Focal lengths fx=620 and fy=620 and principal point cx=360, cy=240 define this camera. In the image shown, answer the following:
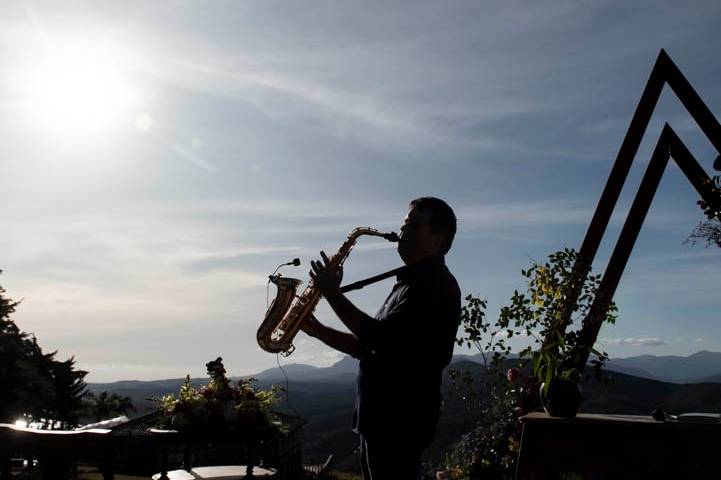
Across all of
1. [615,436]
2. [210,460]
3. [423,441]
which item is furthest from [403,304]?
[210,460]

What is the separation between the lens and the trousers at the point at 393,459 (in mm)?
3277

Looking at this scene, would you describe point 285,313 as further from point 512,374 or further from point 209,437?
point 512,374

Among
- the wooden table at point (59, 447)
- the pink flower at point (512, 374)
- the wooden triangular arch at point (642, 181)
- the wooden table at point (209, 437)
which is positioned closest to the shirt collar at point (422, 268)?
the wooden table at point (59, 447)

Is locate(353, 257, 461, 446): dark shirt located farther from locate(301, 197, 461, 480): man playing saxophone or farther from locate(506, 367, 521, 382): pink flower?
locate(506, 367, 521, 382): pink flower

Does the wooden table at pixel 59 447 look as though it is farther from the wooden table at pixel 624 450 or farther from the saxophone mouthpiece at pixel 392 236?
the wooden table at pixel 624 450

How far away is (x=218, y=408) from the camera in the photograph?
6.54m

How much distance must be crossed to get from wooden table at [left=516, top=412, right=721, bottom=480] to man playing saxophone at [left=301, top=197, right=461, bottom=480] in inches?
44.4

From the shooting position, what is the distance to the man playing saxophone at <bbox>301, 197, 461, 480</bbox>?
3.33m

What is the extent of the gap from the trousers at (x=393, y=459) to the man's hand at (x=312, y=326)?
101 centimetres

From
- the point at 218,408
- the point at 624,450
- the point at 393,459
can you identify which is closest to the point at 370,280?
the point at 393,459

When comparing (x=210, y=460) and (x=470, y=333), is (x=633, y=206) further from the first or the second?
(x=210, y=460)

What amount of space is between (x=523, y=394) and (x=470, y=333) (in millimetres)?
1133

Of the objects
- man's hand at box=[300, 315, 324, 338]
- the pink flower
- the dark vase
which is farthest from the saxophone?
the pink flower

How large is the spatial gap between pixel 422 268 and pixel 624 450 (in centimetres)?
180
